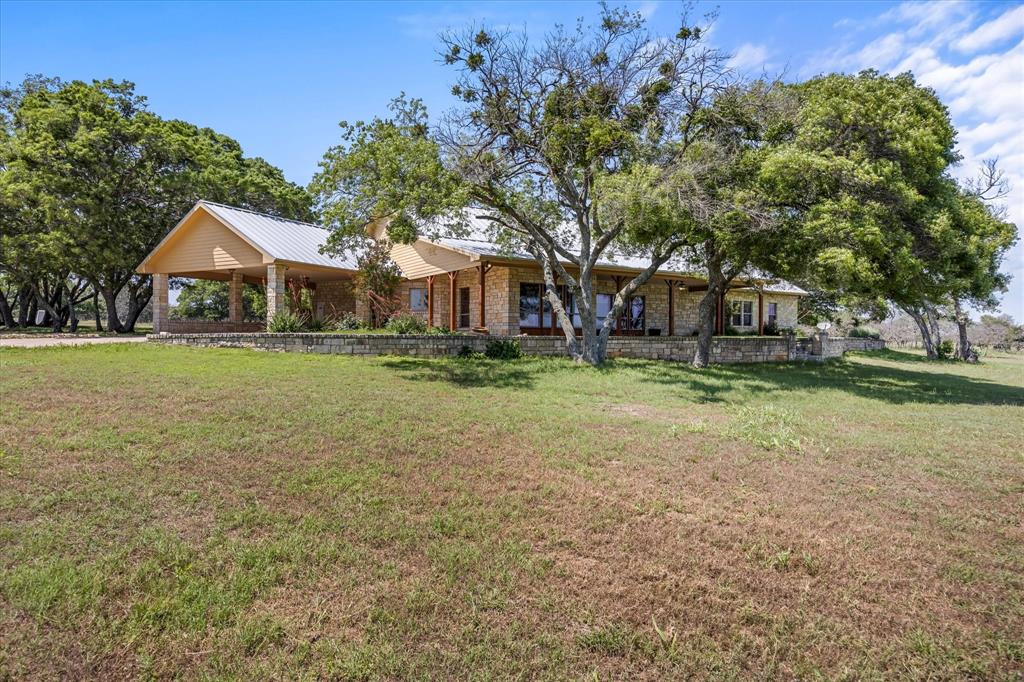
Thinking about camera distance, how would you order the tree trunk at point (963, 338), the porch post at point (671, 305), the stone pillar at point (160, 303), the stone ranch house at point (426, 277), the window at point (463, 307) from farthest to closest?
the tree trunk at point (963, 338), the porch post at point (671, 305), the window at point (463, 307), the stone pillar at point (160, 303), the stone ranch house at point (426, 277)

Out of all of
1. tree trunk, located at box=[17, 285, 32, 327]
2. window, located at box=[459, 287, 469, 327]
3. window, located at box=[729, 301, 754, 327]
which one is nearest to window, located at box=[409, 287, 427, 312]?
window, located at box=[459, 287, 469, 327]

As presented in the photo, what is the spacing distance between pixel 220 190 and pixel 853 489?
26178mm

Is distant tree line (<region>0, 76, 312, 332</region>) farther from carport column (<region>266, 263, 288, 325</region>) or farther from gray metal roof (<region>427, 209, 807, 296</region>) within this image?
gray metal roof (<region>427, 209, 807, 296</region>)

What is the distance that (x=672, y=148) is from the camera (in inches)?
522

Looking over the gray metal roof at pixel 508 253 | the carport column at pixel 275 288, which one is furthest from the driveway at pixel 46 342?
the gray metal roof at pixel 508 253

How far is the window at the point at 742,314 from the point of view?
89.1 ft

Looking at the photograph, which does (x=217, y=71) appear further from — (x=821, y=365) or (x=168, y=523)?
(x=821, y=365)

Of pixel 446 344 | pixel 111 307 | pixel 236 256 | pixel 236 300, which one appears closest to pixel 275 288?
pixel 236 256

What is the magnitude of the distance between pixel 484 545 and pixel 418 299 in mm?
19506

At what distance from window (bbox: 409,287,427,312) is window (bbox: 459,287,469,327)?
219 cm

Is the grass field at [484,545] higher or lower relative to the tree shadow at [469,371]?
lower

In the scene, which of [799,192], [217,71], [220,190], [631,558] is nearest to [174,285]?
[220,190]

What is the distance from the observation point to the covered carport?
18172 mm

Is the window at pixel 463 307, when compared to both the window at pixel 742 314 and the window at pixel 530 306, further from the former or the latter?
the window at pixel 742 314
